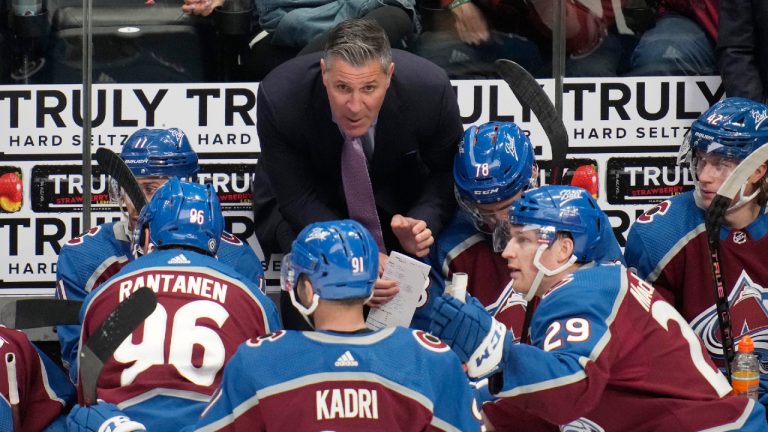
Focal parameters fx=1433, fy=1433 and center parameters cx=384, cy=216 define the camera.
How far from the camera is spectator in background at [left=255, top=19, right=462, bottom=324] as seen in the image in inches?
181

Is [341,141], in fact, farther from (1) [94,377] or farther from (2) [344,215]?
(1) [94,377]

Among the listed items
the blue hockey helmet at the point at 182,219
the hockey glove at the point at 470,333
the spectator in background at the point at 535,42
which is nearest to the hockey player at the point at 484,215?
the spectator in background at the point at 535,42

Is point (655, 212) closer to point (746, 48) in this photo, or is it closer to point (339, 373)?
point (746, 48)

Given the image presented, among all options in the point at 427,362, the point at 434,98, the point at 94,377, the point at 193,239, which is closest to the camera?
the point at 427,362

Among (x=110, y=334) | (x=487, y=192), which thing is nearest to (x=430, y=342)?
(x=110, y=334)

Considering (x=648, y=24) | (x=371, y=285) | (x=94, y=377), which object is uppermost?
(x=648, y=24)

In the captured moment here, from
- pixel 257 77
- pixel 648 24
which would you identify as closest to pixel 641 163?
pixel 648 24

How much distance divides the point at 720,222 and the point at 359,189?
1153 millimetres

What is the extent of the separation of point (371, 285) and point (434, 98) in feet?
4.41

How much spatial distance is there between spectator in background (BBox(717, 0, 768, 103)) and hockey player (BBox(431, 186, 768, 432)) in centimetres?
145

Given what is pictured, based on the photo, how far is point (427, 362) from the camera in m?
3.31

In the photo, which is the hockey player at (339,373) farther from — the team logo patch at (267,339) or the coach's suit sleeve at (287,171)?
the coach's suit sleeve at (287,171)

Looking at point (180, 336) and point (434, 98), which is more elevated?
point (434, 98)

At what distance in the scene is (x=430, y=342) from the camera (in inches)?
132
